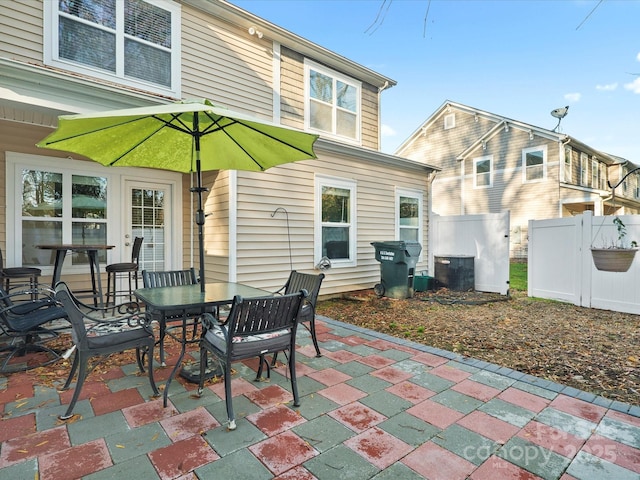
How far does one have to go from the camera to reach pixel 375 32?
1.87 meters

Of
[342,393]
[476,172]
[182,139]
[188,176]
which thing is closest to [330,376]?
[342,393]

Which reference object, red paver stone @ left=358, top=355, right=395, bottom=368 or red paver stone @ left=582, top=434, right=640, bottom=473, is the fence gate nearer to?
A: red paver stone @ left=358, top=355, right=395, bottom=368

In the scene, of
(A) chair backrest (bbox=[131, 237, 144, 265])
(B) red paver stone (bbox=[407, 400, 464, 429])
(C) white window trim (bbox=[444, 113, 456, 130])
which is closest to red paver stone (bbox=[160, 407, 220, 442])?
(B) red paver stone (bbox=[407, 400, 464, 429])

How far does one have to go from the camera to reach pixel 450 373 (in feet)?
10.1

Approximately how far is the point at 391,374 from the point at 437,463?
1200 millimetres

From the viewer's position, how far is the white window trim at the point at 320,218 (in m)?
6.64

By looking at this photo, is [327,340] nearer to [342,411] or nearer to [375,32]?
[342,411]

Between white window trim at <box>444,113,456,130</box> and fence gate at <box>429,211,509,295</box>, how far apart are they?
11.0 metres

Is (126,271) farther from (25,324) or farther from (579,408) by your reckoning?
(579,408)

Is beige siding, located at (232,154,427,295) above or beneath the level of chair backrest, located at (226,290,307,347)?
above

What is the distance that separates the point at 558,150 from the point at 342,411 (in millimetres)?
15159

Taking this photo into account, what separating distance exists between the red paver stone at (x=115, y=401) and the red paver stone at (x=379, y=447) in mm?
1603

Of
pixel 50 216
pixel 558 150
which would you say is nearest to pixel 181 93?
pixel 50 216

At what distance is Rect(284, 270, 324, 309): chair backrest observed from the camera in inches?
137
